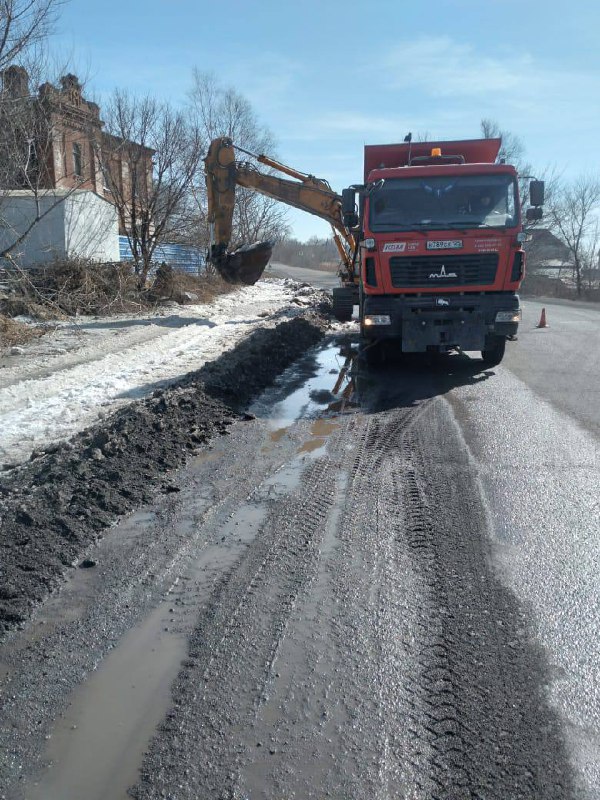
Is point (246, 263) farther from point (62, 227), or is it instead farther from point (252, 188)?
point (62, 227)

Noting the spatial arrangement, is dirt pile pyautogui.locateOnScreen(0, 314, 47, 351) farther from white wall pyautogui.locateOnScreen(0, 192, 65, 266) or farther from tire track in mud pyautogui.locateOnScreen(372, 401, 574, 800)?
tire track in mud pyautogui.locateOnScreen(372, 401, 574, 800)

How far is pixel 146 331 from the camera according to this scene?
49.7 feet

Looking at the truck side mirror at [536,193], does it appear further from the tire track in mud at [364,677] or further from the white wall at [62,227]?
the white wall at [62,227]

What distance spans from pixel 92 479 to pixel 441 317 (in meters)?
6.61

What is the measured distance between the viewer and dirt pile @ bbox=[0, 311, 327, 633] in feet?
13.8

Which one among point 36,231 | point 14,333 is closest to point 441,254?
point 14,333

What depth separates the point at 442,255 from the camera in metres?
10.5

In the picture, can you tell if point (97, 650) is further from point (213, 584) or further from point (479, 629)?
point (479, 629)

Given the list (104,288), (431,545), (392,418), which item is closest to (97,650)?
(431,545)

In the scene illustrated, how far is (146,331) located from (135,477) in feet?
32.1

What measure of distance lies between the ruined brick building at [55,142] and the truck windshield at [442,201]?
725 centimetres

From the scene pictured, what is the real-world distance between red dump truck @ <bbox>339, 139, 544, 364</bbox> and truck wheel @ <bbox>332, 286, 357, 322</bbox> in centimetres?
574

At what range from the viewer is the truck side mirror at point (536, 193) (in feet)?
37.9

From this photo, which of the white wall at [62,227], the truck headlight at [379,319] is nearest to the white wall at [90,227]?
the white wall at [62,227]
